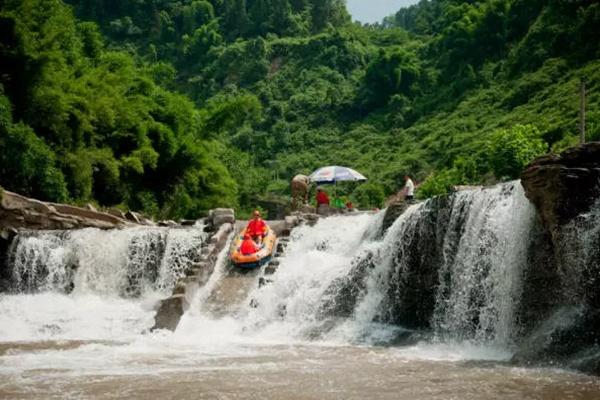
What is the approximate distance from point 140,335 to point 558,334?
7.63 metres

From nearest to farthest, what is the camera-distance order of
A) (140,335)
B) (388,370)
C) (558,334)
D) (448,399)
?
(448,399)
(388,370)
(558,334)
(140,335)

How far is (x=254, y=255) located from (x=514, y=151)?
19.5 meters

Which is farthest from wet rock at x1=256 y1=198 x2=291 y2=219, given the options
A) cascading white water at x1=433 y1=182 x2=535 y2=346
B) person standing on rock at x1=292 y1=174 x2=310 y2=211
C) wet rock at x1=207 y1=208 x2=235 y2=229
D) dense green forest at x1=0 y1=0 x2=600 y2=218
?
cascading white water at x1=433 y1=182 x2=535 y2=346

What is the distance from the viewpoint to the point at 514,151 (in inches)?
1368

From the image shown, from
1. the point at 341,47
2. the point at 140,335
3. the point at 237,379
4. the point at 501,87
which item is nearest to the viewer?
the point at 237,379

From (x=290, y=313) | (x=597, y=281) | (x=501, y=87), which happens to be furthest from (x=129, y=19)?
(x=597, y=281)

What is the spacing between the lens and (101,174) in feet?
95.0

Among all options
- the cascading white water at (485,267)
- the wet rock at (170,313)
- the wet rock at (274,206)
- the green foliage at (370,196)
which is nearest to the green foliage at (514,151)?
the green foliage at (370,196)

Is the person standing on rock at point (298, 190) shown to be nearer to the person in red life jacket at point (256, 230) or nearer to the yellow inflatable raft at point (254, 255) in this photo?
the person in red life jacket at point (256, 230)

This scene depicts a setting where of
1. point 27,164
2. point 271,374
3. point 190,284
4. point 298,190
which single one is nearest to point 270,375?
point 271,374

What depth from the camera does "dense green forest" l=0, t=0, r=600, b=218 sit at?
2598 centimetres

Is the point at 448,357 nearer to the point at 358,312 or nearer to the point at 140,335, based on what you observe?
the point at 358,312

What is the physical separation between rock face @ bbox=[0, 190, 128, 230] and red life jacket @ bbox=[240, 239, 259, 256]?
474cm

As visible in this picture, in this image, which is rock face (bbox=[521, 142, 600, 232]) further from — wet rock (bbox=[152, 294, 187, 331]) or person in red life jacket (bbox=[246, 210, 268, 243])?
person in red life jacket (bbox=[246, 210, 268, 243])
